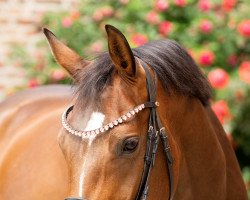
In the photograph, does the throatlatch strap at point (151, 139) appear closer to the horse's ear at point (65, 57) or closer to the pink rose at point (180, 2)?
the horse's ear at point (65, 57)

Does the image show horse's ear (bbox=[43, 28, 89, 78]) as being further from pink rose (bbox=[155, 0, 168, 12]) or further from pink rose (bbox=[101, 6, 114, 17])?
pink rose (bbox=[101, 6, 114, 17])

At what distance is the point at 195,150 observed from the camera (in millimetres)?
2844

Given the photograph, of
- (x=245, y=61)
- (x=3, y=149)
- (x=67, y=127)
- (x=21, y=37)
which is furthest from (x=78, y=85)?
(x=21, y=37)

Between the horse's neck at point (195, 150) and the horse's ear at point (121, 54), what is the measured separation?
0.82ft

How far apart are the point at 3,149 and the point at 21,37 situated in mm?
2769

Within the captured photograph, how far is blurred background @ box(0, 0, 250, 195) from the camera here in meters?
4.97

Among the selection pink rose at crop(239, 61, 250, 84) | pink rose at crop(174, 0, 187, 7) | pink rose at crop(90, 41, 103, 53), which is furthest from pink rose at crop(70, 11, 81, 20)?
pink rose at crop(239, 61, 250, 84)

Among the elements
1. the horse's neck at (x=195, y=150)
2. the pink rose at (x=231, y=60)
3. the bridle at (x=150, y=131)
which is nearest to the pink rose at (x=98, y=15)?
the pink rose at (x=231, y=60)

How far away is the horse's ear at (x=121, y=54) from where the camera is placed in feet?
7.91

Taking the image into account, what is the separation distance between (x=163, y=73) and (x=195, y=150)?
42cm

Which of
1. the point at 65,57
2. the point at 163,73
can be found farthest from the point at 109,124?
the point at 65,57

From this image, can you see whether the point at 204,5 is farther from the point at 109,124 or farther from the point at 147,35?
the point at 109,124

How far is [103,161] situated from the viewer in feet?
7.77

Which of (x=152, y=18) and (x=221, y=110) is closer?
(x=221, y=110)
